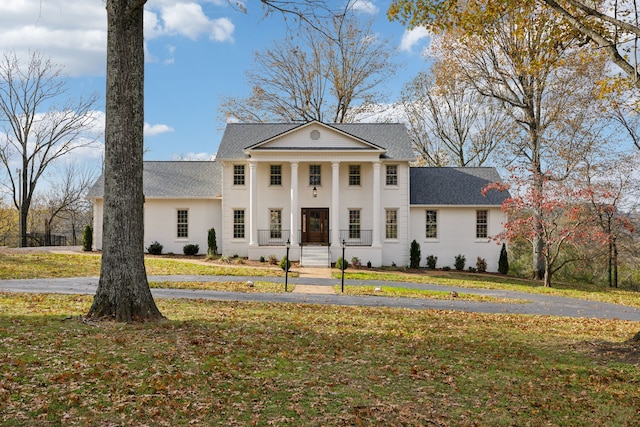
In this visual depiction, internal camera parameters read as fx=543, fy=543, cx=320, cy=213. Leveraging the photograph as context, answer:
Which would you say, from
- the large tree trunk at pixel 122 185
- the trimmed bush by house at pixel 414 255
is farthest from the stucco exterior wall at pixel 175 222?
the large tree trunk at pixel 122 185

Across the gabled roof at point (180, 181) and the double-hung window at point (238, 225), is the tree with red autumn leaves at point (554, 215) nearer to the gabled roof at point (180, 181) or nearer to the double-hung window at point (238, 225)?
the double-hung window at point (238, 225)

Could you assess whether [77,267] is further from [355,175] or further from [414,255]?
[414,255]

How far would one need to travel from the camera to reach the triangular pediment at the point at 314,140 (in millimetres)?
30859

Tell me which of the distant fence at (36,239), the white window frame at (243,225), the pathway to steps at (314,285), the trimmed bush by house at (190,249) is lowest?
the pathway to steps at (314,285)

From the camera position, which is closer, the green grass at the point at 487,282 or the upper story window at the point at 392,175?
the green grass at the point at 487,282

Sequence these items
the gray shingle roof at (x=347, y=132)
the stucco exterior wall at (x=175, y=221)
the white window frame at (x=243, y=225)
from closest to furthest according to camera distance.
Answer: the white window frame at (x=243, y=225)
the gray shingle roof at (x=347, y=132)
the stucco exterior wall at (x=175, y=221)

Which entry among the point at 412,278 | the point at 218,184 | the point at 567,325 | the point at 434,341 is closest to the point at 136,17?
the point at 434,341

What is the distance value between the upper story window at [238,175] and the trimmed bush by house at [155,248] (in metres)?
5.97

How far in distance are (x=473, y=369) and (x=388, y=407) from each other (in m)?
2.32

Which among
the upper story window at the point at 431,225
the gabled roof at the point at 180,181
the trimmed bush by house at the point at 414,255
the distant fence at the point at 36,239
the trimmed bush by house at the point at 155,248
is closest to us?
the trimmed bush by house at the point at 414,255

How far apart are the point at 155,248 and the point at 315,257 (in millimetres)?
9898

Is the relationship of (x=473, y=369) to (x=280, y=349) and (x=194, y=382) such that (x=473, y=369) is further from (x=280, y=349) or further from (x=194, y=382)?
(x=194, y=382)

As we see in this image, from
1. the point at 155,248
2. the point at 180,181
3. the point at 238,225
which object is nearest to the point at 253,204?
the point at 238,225

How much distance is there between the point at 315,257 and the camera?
30.5m
